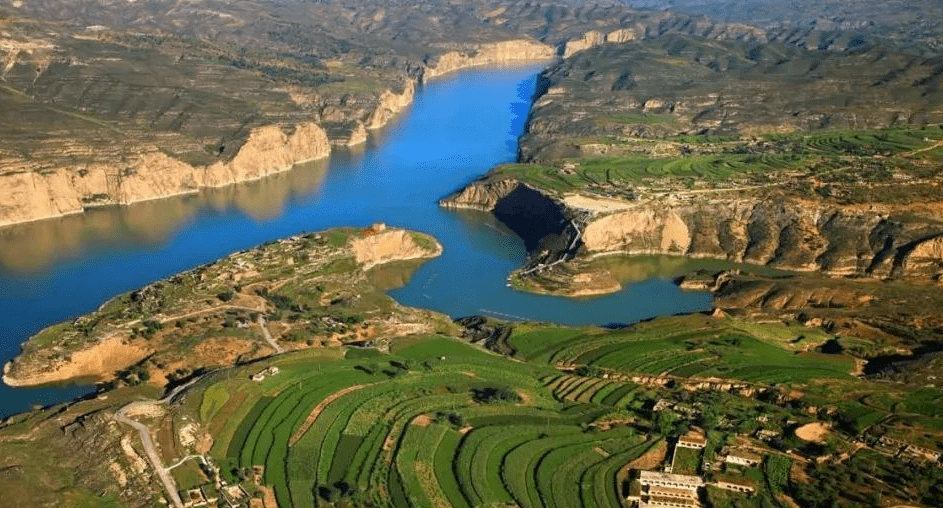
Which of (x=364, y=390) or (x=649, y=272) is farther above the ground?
(x=364, y=390)

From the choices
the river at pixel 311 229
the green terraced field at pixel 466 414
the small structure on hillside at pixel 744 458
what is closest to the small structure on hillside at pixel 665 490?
the green terraced field at pixel 466 414

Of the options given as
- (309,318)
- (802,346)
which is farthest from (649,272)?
(309,318)

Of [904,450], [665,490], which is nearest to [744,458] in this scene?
[665,490]

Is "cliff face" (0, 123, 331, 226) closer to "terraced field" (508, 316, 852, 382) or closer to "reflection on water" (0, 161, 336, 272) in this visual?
"reflection on water" (0, 161, 336, 272)

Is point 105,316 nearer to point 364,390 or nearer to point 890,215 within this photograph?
point 364,390

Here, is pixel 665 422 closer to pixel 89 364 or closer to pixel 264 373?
pixel 264 373

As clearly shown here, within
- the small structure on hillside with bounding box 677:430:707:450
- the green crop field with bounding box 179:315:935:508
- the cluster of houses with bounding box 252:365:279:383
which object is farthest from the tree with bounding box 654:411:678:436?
the cluster of houses with bounding box 252:365:279:383
